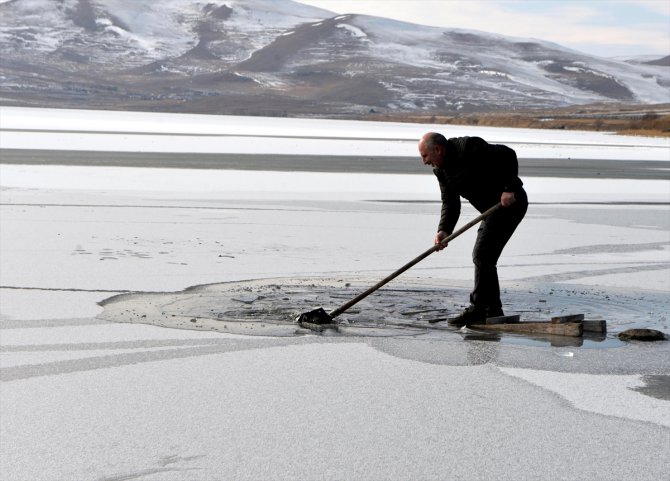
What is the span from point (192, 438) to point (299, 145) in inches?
1597

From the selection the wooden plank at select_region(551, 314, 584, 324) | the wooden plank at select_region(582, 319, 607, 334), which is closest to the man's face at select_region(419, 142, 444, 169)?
the wooden plank at select_region(551, 314, 584, 324)

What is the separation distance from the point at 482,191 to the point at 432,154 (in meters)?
0.59

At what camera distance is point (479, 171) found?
8086 millimetres

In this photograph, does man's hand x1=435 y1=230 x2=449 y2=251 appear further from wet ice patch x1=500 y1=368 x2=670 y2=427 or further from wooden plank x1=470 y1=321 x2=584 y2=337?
wet ice patch x1=500 y1=368 x2=670 y2=427

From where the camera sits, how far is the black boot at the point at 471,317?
818 centimetres

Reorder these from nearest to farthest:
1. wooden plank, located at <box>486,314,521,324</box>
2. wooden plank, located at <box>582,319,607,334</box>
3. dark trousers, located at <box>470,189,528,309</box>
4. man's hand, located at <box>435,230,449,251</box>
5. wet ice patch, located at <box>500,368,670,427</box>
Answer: wet ice patch, located at <box>500,368,670,427</box> → wooden plank, located at <box>582,319,607,334</box> → wooden plank, located at <box>486,314,521,324</box> → dark trousers, located at <box>470,189,528,309</box> → man's hand, located at <box>435,230,449,251</box>

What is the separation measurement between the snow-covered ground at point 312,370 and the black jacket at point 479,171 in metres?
1.02

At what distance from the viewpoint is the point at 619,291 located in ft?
32.5

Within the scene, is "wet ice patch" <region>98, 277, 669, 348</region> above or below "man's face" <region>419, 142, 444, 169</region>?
below

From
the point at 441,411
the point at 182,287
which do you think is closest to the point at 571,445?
the point at 441,411

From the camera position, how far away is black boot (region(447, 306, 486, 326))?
8180 mm

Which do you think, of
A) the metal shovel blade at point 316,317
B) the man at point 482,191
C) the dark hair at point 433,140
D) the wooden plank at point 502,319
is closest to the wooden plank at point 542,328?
the wooden plank at point 502,319

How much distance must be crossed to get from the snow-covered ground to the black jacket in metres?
1.02

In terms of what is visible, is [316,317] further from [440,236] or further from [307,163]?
[307,163]
